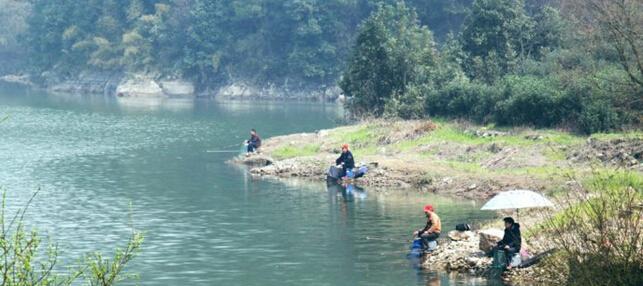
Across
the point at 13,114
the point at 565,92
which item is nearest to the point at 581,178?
the point at 565,92

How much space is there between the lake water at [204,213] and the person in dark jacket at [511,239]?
1189 mm

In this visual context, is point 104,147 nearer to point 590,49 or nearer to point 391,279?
point 590,49

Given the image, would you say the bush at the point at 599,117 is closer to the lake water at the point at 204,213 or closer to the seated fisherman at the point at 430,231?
the lake water at the point at 204,213

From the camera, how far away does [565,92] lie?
5562 cm

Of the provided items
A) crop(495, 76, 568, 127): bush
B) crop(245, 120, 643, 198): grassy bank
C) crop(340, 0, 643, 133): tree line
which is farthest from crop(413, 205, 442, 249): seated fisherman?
crop(495, 76, 568, 127): bush

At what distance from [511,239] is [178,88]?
5064 inches

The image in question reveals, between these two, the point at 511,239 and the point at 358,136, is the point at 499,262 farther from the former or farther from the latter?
the point at 358,136

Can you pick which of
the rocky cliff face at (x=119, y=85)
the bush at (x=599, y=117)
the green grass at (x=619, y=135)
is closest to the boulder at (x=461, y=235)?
the green grass at (x=619, y=135)

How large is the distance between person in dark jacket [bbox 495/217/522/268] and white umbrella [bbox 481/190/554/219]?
74.1 inches

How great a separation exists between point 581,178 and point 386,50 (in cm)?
3493

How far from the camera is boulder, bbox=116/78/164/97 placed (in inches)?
6245

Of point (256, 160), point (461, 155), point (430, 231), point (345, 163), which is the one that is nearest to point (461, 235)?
point (430, 231)

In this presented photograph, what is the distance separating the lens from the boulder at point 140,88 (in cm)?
15862

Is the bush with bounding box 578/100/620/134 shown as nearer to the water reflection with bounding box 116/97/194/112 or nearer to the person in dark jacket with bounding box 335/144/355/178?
the person in dark jacket with bounding box 335/144/355/178
